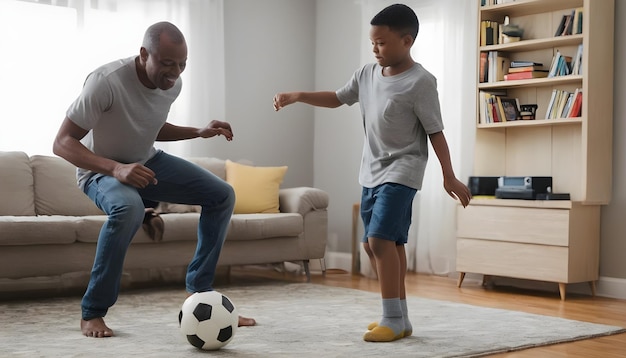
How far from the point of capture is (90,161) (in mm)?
2885

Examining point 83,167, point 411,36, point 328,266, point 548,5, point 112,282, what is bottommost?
point 328,266

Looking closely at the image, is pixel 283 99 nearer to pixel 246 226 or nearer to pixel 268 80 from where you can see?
pixel 246 226

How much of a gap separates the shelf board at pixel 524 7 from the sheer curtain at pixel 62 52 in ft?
6.93

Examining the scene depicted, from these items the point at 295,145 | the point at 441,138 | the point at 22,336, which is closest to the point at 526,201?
the point at 441,138

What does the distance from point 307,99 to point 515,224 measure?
6.68ft

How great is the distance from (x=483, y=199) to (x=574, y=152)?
0.60 metres

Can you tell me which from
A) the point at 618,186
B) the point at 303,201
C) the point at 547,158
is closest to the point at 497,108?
the point at 547,158

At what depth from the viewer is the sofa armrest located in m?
5.31

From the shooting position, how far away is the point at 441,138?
2.98 meters

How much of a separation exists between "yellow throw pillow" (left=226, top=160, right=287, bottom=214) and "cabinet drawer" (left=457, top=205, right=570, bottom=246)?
124 centimetres

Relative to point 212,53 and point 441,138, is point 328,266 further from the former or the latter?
point 441,138

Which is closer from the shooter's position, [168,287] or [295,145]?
[168,287]

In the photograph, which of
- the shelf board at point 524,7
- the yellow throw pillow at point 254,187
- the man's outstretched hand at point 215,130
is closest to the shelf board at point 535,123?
the shelf board at point 524,7

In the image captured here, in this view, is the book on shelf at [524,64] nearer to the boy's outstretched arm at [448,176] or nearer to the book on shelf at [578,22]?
the book on shelf at [578,22]
